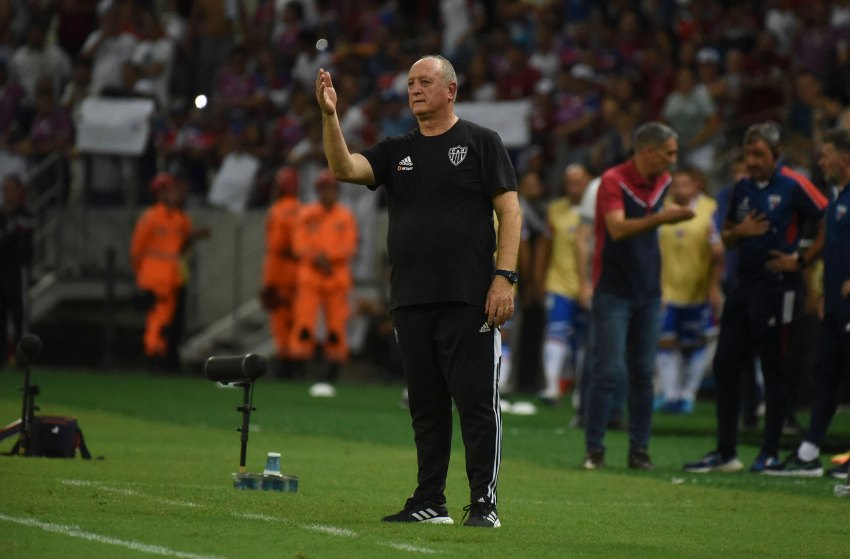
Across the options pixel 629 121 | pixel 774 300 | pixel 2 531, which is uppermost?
pixel 629 121

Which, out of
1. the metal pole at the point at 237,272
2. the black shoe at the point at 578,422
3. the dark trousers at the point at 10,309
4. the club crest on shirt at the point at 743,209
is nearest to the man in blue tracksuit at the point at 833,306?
the club crest on shirt at the point at 743,209

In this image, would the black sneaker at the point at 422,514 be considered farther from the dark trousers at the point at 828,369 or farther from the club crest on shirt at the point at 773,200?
the club crest on shirt at the point at 773,200

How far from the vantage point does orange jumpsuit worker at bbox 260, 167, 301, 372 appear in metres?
22.8

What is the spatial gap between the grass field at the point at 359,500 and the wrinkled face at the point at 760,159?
214cm

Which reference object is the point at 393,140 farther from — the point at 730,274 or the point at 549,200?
the point at 549,200

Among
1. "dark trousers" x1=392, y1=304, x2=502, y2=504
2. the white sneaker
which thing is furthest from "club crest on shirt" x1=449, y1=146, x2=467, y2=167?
the white sneaker

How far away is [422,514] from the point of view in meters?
8.47

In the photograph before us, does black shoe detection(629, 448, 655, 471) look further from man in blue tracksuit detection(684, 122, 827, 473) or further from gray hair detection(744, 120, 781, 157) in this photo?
gray hair detection(744, 120, 781, 157)

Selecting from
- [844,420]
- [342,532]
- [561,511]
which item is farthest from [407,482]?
[844,420]

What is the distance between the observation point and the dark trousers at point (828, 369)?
11.6 m

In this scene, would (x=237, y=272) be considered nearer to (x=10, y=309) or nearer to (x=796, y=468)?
(x=10, y=309)

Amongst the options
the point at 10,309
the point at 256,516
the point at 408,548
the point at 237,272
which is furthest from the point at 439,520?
the point at 237,272

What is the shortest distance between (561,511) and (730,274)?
4081mm

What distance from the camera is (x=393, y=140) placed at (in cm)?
858
